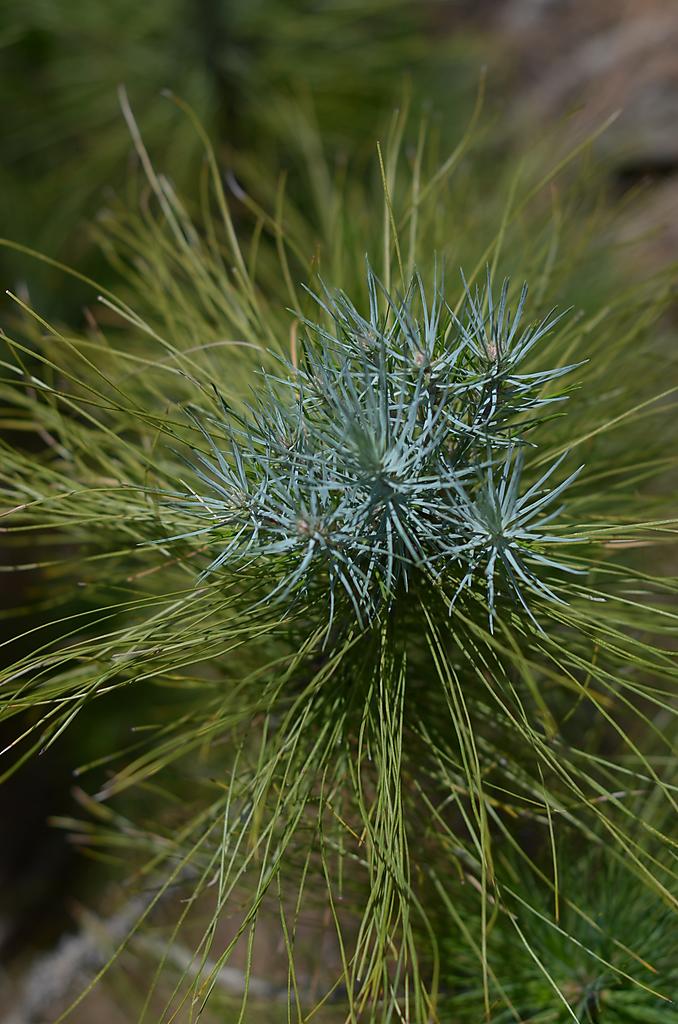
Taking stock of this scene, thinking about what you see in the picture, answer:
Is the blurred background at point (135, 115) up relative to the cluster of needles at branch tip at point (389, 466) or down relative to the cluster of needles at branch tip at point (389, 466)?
up

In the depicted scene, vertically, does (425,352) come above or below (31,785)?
above

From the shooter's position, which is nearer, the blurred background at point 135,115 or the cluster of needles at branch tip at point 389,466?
the cluster of needles at branch tip at point 389,466

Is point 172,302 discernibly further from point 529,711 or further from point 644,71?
point 644,71

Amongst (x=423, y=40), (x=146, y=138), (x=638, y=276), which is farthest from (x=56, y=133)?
(x=638, y=276)

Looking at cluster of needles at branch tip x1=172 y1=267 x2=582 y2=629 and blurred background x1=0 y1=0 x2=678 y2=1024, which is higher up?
blurred background x1=0 y1=0 x2=678 y2=1024

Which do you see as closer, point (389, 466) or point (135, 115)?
point (389, 466)

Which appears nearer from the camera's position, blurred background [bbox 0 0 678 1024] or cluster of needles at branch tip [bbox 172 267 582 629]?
cluster of needles at branch tip [bbox 172 267 582 629]

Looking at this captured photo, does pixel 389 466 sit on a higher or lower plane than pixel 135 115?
lower

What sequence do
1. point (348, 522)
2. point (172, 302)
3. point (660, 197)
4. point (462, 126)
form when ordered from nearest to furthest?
point (348, 522) < point (172, 302) < point (462, 126) < point (660, 197)
